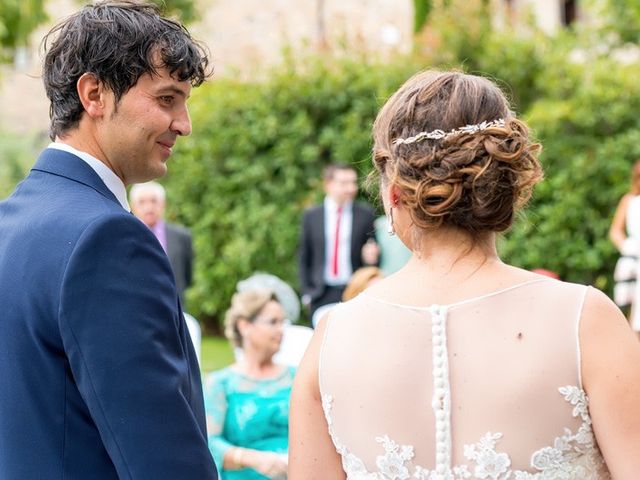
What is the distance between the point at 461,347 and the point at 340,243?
8489mm

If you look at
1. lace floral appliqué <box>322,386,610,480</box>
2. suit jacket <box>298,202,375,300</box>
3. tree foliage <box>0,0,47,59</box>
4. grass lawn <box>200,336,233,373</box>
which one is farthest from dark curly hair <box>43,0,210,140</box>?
tree foliage <box>0,0,47,59</box>

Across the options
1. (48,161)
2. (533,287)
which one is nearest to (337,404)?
(533,287)

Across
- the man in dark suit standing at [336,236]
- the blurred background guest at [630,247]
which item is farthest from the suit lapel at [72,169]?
the man in dark suit standing at [336,236]

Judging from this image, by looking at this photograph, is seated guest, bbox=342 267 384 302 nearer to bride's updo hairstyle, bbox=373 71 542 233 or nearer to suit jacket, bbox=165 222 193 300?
suit jacket, bbox=165 222 193 300

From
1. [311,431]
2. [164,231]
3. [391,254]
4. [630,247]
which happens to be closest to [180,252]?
[164,231]

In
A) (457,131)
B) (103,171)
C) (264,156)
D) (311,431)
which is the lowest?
(264,156)

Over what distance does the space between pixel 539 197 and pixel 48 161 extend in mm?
11188

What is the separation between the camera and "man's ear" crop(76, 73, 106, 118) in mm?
2420

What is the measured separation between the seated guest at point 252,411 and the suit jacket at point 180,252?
4.15 m

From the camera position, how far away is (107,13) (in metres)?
2.46

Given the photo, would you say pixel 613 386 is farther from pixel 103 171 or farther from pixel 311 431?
pixel 103 171

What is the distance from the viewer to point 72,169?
7.97 ft

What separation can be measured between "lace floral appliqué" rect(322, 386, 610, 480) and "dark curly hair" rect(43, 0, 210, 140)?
0.95 metres

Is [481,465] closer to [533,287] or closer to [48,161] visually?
Result: [533,287]
